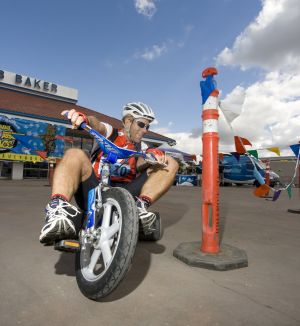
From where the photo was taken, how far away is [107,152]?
1979 millimetres

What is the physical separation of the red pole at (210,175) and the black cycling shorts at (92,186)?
0.61 m

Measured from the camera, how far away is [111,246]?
173cm

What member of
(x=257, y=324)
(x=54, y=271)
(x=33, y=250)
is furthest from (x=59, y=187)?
(x=257, y=324)

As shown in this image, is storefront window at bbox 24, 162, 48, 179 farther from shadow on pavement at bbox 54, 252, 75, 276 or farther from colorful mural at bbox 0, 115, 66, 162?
shadow on pavement at bbox 54, 252, 75, 276

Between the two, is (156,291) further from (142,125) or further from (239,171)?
(239,171)

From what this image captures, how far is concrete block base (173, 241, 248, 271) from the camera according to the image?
2350 millimetres

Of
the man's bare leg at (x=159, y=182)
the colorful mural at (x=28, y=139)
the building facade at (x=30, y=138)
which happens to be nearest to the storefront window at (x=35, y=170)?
the building facade at (x=30, y=138)

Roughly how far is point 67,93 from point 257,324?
95.6 ft

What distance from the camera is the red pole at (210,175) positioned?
265cm

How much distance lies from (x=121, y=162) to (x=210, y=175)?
0.86 m

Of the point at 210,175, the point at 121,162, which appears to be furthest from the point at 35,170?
the point at 210,175

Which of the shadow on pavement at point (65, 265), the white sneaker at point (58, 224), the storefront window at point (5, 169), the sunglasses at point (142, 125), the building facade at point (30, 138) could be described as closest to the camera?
the white sneaker at point (58, 224)

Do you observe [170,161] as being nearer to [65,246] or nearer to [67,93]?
[65,246]

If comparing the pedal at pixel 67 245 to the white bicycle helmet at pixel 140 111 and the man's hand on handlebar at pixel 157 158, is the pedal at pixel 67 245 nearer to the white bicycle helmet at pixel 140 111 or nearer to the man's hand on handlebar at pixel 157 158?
the man's hand on handlebar at pixel 157 158
